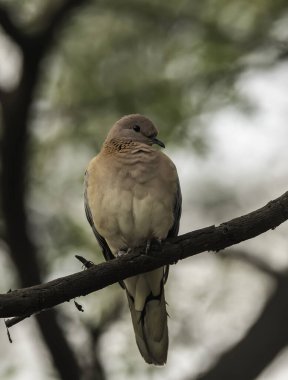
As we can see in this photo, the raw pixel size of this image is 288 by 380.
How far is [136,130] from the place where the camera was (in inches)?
246

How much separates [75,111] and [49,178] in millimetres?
762

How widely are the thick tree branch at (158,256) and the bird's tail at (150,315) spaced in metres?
1.02

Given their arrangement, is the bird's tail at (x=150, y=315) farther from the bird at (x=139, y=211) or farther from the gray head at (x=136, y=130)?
the gray head at (x=136, y=130)

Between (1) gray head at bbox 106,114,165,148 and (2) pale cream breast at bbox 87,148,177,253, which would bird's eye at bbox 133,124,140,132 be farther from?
(2) pale cream breast at bbox 87,148,177,253

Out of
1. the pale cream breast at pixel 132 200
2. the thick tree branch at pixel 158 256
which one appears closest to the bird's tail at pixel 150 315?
the pale cream breast at pixel 132 200

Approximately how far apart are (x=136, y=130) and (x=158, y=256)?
172 cm

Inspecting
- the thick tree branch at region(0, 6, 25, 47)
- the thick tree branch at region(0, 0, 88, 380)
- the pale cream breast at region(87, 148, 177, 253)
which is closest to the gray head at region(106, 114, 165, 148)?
the pale cream breast at region(87, 148, 177, 253)

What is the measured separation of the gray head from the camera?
6.12m

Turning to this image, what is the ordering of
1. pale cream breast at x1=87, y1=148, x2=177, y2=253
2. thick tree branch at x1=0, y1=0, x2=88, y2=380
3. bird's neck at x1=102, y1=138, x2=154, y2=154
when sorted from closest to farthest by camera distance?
1. pale cream breast at x1=87, y1=148, x2=177, y2=253
2. bird's neck at x1=102, y1=138, x2=154, y2=154
3. thick tree branch at x1=0, y1=0, x2=88, y2=380

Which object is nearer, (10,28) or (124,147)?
(124,147)

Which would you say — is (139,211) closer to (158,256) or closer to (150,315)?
(158,256)

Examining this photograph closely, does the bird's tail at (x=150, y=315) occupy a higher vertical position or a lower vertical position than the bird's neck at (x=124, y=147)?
lower

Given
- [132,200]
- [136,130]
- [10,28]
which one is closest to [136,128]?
[136,130]

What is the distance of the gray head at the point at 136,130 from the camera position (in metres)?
6.12
